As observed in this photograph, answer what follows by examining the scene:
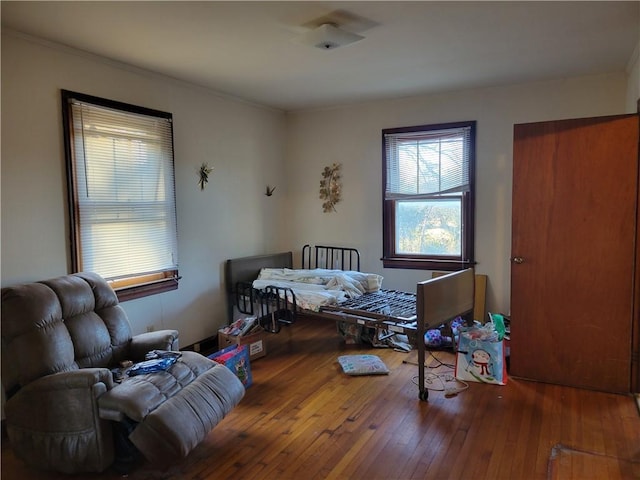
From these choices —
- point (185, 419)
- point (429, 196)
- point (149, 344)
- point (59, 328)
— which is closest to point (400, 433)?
point (185, 419)

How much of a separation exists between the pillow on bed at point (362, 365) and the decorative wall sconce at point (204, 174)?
2.04 metres

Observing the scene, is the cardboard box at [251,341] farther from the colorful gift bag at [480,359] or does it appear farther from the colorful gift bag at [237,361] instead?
the colorful gift bag at [480,359]

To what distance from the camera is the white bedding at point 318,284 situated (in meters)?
3.98

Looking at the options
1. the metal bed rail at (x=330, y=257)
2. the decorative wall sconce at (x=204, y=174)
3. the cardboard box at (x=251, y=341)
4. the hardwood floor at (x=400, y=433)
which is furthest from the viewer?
the metal bed rail at (x=330, y=257)

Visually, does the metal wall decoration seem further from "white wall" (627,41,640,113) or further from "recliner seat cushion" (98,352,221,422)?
"recliner seat cushion" (98,352,221,422)

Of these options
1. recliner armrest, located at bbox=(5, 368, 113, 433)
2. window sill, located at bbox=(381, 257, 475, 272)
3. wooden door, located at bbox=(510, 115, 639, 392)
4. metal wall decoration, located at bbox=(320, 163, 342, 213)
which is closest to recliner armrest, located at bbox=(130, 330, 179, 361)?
recliner armrest, located at bbox=(5, 368, 113, 433)

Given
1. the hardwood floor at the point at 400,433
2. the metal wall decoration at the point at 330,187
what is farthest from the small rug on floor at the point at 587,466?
the metal wall decoration at the point at 330,187

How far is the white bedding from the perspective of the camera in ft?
13.0

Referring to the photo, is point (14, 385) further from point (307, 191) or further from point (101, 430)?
point (307, 191)

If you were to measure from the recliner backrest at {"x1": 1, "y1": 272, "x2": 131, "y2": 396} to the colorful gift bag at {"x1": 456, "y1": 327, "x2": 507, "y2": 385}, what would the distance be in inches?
94.3

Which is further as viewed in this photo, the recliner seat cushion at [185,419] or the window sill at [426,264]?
the window sill at [426,264]

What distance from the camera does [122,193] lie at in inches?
137

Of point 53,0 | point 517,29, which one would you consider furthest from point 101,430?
point 517,29

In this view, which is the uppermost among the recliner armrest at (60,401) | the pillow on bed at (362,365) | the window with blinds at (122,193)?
the window with blinds at (122,193)
